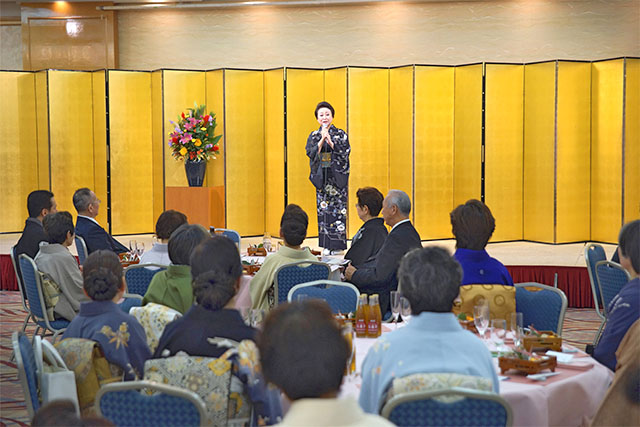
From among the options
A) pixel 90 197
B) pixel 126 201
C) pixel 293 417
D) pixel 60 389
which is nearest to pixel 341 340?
pixel 293 417

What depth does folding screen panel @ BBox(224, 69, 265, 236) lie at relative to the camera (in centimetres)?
1118

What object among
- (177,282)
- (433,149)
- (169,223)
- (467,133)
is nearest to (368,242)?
(169,223)

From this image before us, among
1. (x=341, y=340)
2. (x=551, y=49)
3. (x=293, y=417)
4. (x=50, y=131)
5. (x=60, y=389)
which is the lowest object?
(x=60, y=389)

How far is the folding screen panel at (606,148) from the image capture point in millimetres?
10234

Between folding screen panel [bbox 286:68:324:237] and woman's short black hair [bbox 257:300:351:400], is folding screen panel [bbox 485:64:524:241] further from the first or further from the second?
woman's short black hair [bbox 257:300:351:400]

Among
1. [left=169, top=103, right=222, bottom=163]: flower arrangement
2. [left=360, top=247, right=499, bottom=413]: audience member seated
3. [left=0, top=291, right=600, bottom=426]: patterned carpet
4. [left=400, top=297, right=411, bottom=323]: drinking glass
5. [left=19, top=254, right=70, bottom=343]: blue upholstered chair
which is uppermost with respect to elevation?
[left=169, top=103, right=222, bottom=163]: flower arrangement

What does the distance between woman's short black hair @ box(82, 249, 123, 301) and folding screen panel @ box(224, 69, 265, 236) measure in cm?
792

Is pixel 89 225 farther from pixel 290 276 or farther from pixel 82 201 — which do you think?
pixel 290 276

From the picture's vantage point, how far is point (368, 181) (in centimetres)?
1106

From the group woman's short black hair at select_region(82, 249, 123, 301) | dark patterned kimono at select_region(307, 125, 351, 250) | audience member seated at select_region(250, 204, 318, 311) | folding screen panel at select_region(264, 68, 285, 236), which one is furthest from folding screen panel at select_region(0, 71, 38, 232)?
woman's short black hair at select_region(82, 249, 123, 301)

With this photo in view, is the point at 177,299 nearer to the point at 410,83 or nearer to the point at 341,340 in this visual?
the point at 341,340

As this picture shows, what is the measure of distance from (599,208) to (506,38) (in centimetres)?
273

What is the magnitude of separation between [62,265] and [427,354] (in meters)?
3.45

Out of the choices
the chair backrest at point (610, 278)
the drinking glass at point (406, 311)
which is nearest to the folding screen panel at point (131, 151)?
the chair backrest at point (610, 278)
